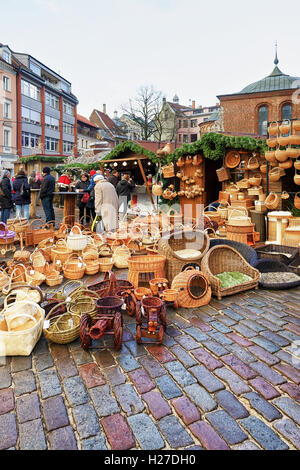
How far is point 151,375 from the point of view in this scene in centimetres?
272

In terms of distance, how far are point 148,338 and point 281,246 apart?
449cm

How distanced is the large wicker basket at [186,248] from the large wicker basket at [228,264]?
0.57 feet

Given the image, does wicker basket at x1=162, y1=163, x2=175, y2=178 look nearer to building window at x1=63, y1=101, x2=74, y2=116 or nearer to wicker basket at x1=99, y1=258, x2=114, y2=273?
wicker basket at x1=99, y1=258, x2=114, y2=273

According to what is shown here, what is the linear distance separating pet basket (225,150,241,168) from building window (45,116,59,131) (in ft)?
110

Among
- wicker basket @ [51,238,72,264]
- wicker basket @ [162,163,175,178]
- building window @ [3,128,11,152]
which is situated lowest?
wicker basket @ [51,238,72,264]

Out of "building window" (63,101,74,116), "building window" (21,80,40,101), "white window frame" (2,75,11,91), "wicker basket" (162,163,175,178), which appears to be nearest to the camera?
"wicker basket" (162,163,175,178)

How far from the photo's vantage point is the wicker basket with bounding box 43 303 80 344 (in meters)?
3.17

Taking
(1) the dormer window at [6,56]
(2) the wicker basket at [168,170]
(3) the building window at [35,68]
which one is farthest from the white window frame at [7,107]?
(2) the wicker basket at [168,170]

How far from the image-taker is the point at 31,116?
35469 millimetres

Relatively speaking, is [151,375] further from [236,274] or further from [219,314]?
[236,274]

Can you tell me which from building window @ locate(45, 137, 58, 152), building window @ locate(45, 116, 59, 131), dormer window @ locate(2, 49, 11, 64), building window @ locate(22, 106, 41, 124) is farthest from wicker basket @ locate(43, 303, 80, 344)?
building window @ locate(45, 116, 59, 131)

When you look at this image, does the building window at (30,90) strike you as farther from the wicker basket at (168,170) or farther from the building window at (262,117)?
the wicker basket at (168,170)

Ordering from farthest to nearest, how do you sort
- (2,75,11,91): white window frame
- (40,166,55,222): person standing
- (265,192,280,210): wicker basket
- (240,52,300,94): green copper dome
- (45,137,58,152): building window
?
(45,137,58,152): building window, (2,75,11,91): white window frame, (240,52,300,94): green copper dome, (40,166,55,222): person standing, (265,192,280,210): wicker basket

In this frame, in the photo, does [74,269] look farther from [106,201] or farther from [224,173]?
[224,173]
